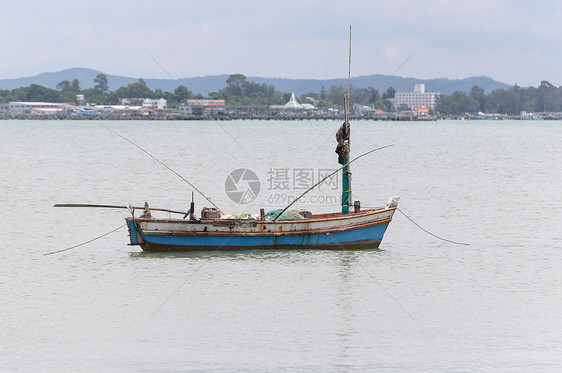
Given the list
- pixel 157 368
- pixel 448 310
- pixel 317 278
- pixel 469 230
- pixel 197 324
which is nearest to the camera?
pixel 157 368

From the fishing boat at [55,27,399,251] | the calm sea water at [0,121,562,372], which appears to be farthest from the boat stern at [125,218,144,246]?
the calm sea water at [0,121,562,372]

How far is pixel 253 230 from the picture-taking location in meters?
28.8

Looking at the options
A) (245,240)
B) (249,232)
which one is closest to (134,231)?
(245,240)

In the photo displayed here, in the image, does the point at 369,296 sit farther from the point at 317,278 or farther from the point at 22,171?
the point at 22,171

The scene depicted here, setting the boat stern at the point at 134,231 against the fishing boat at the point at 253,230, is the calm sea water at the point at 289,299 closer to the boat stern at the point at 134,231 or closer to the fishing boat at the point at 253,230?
the fishing boat at the point at 253,230

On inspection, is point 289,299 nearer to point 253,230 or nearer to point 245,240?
point 253,230

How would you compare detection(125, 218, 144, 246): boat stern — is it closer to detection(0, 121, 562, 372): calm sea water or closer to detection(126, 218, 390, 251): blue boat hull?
detection(126, 218, 390, 251): blue boat hull

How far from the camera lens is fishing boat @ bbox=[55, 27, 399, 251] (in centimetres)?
2855

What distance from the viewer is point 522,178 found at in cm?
6794

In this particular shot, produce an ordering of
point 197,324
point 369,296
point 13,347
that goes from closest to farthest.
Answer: point 13,347
point 197,324
point 369,296

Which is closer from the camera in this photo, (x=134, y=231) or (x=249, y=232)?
(x=134, y=231)

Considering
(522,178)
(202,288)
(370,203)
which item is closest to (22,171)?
(370,203)

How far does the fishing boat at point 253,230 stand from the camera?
93.7 feet

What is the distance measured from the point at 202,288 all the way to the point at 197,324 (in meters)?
3.83
